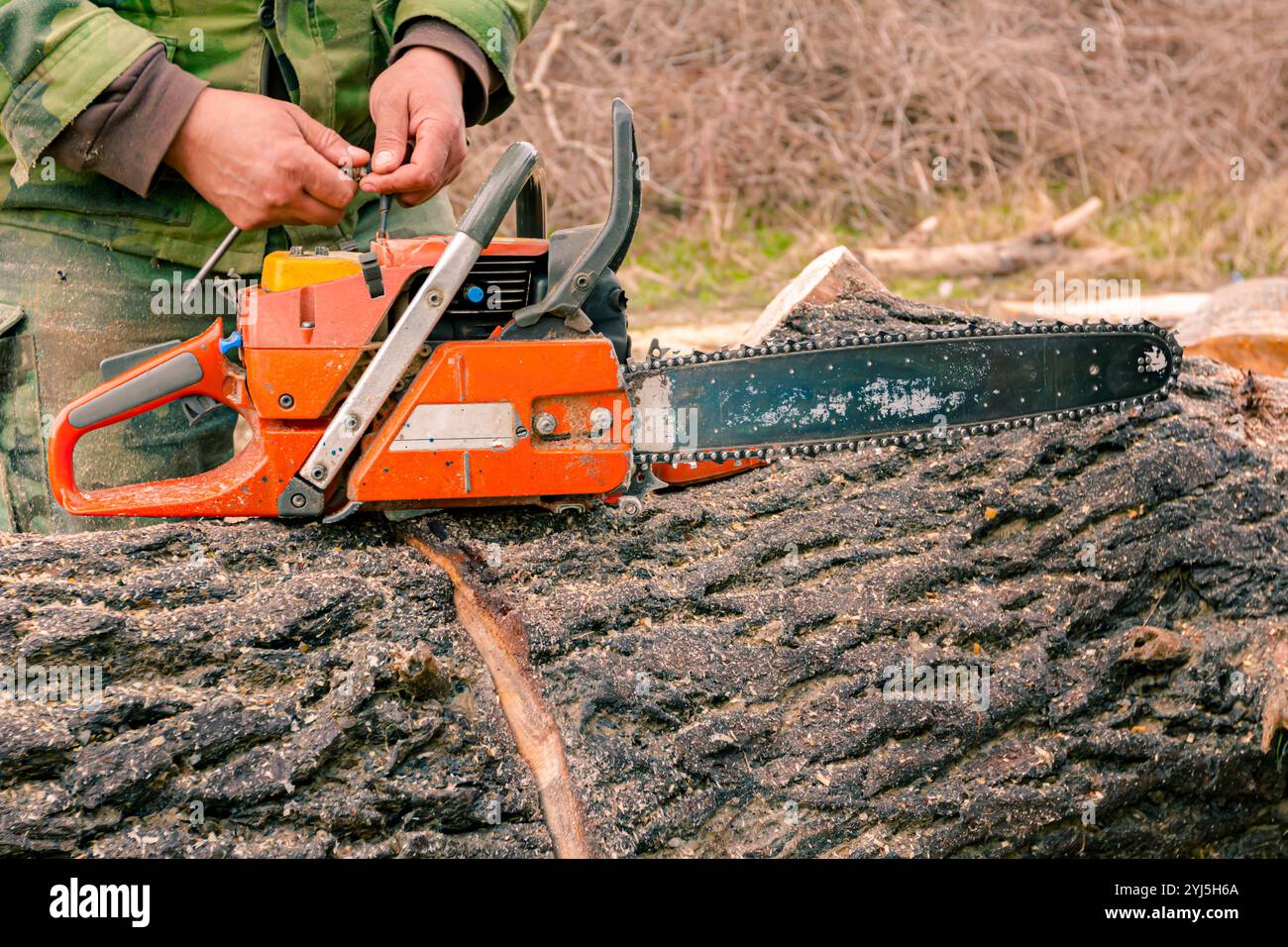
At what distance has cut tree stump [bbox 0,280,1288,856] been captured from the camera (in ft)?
5.72

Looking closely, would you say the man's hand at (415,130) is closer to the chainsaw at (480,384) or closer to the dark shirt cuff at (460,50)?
the dark shirt cuff at (460,50)

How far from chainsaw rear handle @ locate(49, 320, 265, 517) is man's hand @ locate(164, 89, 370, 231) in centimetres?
27

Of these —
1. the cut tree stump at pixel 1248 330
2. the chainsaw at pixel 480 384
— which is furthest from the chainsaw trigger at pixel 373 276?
the cut tree stump at pixel 1248 330

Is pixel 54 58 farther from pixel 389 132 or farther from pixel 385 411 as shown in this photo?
pixel 385 411

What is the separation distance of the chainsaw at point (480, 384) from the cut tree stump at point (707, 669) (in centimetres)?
→ 12

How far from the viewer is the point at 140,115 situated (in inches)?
84.3

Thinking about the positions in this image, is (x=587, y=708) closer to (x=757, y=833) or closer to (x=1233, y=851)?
(x=757, y=833)

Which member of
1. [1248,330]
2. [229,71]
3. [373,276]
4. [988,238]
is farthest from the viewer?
[988,238]

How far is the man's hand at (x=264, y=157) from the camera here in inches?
82.2

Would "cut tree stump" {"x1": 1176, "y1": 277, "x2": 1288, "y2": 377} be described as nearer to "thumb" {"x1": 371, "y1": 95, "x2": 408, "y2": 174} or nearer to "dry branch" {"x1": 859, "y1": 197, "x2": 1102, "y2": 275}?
"thumb" {"x1": 371, "y1": 95, "x2": 408, "y2": 174}

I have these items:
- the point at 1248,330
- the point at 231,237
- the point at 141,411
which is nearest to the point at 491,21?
the point at 231,237

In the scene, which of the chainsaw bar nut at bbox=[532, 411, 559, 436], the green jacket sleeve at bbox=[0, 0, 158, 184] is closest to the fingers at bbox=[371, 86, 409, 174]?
the green jacket sleeve at bbox=[0, 0, 158, 184]

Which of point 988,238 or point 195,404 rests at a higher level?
point 988,238

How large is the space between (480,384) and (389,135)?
53 centimetres
